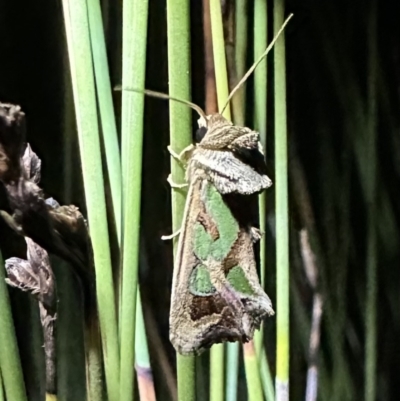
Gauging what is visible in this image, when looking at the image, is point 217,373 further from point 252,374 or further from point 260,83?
point 260,83

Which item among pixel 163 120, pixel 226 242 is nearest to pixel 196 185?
pixel 226 242

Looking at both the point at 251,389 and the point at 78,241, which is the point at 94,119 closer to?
the point at 78,241

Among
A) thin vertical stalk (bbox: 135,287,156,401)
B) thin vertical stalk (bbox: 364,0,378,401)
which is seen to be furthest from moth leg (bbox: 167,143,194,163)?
thin vertical stalk (bbox: 364,0,378,401)

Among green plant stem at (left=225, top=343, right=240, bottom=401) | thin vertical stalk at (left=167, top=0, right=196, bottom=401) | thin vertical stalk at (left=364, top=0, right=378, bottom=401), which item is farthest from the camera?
thin vertical stalk at (left=364, top=0, right=378, bottom=401)

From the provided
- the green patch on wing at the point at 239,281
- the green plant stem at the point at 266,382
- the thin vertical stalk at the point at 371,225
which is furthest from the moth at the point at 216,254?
the thin vertical stalk at the point at 371,225

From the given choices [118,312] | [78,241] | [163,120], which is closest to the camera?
[78,241]

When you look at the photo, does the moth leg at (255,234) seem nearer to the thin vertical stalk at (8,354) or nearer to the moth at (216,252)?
the moth at (216,252)

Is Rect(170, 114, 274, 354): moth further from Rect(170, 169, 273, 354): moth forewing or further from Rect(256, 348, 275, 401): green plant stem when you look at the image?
Rect(256, 348, 275, 401): green plant stem

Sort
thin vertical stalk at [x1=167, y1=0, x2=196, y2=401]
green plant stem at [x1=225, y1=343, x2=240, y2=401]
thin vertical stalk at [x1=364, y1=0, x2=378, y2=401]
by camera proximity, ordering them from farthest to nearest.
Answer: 1. thin vertical stalk at [x1=364, y1=0, x2=378, y2=401]
2. green plant stem at [x1=225, y1=343, x2=240, y2=401]
3. thin vertical stalk at [x1=167, y1=0, x2=196, y2=401]
